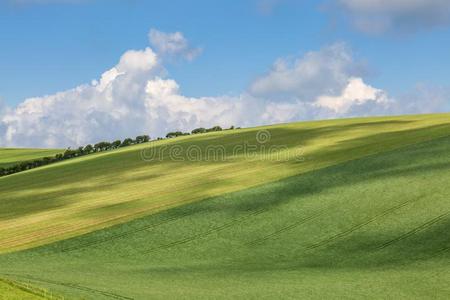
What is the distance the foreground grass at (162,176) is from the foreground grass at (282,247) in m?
4.08

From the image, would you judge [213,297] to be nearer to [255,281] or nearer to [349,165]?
[255,281]

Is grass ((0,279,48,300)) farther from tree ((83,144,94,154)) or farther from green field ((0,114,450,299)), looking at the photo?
tree ((83,144,94,154))

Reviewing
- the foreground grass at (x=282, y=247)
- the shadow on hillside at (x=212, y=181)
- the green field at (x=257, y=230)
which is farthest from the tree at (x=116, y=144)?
the foreground grass at (x=282, y=247)

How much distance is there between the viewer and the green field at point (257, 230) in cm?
2425

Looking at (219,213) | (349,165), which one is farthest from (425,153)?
(219,213)

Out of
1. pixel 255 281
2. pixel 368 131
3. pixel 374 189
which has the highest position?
pixel 368 131

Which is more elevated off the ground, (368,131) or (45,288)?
(368,131)

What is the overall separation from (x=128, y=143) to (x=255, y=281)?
306 ft

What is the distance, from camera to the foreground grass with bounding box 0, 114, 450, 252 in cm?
4141

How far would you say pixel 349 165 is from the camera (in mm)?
48719

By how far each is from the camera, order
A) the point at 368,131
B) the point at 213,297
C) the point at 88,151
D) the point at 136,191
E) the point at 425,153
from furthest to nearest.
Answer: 1. the point at 88,151
2. the point at 368,131
3. the point at 136,191
4. the point at 425,153
5. the point at 213,297

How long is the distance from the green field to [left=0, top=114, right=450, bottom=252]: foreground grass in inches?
10.6

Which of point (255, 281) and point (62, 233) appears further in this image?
point (62, 233)

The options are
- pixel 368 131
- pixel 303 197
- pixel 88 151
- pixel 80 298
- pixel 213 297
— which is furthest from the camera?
pixel 88 151
